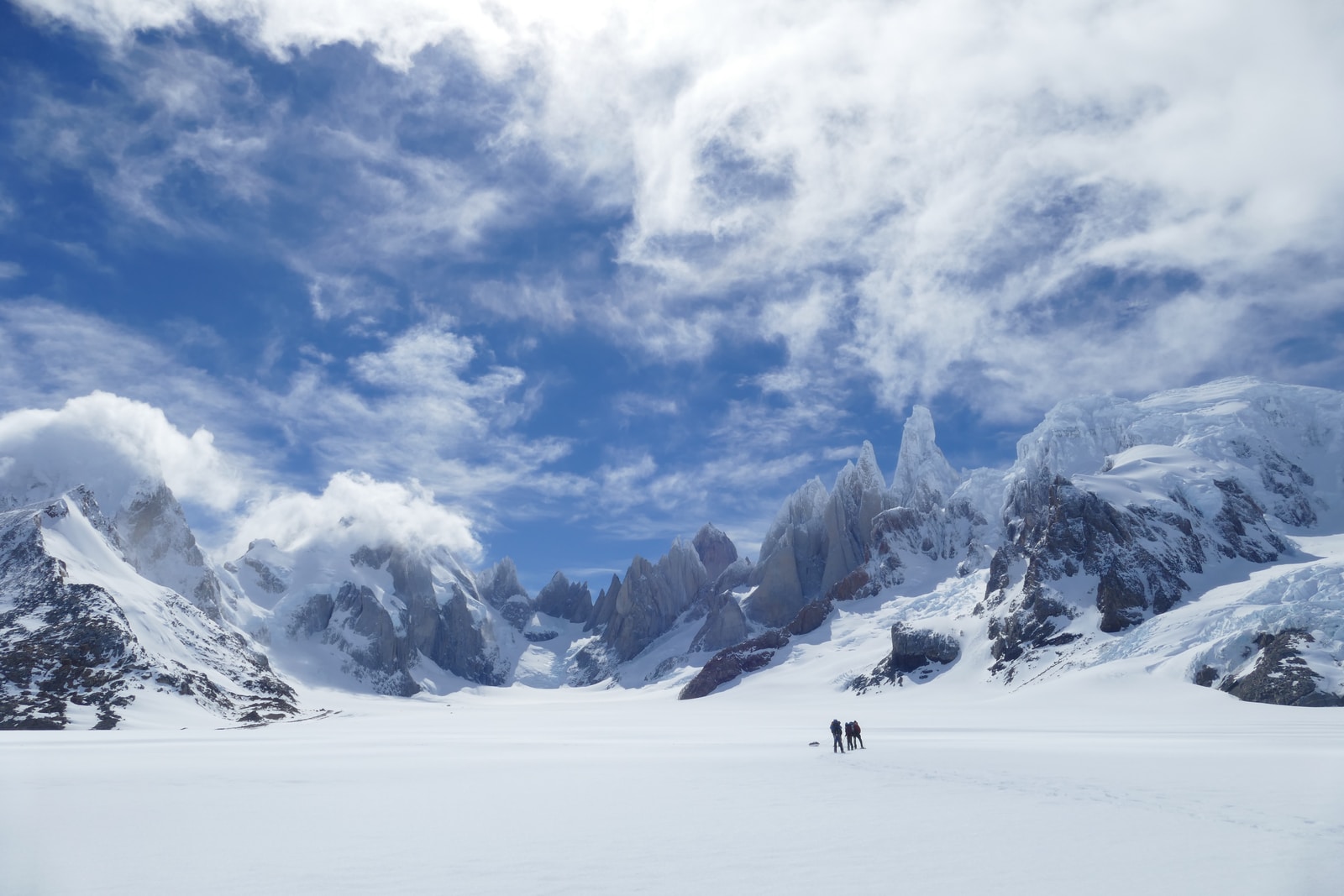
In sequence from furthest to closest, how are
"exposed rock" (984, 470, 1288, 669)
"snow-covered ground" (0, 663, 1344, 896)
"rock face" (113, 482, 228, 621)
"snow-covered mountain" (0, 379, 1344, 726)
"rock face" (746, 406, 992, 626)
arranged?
"rock face" (113, 482, 228, 621) < "rock face" (746, 406, 992, 626) < "exposed rock" (984, 470, 1288, 669) < "snow-covered mountain" (0, 379, 1344, 726) < "snow-covered ground" (0, 663, 1344, 896)

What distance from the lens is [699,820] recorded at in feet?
51.9

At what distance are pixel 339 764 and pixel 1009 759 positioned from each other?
83.7ft

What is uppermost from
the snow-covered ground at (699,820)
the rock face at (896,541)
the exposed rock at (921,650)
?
the rock face at (896,541)

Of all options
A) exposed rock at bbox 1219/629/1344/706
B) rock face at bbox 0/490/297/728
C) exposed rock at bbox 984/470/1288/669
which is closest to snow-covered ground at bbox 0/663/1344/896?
exposed rock at bbox 1219/629/1344/706

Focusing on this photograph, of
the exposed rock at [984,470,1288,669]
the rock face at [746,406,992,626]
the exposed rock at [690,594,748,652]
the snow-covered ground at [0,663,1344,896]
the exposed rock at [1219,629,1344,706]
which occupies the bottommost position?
the snow-covered ground at [0,663,1344,896]

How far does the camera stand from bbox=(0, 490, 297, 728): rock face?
7512 centimetres

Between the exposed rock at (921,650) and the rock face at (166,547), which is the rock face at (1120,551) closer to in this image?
the exposed rock at (921,650)

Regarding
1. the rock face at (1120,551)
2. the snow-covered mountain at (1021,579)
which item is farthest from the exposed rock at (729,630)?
the rock face at (1120,551)

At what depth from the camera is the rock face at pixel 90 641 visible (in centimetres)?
7512

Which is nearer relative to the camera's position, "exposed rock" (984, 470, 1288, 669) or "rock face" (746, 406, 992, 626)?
"exposed rock" (984, 470, 1288, 669)

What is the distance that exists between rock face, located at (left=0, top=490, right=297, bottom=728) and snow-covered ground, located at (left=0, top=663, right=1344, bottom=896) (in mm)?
52434

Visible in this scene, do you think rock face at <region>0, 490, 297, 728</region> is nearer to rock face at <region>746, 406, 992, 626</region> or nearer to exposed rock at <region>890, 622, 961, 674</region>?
exposed rock at <region>890, 622, 961, 674</region>

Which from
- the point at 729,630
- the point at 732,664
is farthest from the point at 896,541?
the point at 732,664

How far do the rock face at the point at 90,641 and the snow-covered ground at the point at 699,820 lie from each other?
52.4 meters
